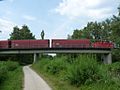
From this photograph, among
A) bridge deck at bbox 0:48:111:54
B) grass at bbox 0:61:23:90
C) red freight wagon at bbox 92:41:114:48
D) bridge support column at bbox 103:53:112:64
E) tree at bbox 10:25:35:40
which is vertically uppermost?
tree at bbox 10:25:35:40

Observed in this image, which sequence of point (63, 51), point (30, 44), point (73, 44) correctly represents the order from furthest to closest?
point (30, 44)
point (73, 44)
point (63, 51)

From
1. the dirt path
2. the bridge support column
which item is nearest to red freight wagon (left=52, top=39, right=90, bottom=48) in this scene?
the bridge support column

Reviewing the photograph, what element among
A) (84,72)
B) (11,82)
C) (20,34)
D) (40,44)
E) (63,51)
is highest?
(20,34)

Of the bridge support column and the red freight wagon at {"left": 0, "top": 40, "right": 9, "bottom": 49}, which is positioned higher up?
the red freight wagon at {"left": 0, "top": 40, "right": 9, "bottom": 49}

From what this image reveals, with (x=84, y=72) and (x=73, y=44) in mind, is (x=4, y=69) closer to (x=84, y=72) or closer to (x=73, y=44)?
(x=84, y=72)

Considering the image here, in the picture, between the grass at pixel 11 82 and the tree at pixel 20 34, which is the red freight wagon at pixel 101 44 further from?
the grass at pixel 11 82

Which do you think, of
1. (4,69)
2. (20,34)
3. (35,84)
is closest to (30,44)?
(20,34)

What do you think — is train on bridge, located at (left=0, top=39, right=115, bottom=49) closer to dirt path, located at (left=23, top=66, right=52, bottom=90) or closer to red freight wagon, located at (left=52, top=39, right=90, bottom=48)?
red freight wagon, located at (left=52, top=39, right=90, bottom=48)

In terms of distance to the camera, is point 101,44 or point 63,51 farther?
point 101,44

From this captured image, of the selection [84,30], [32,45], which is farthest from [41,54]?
[84,30]

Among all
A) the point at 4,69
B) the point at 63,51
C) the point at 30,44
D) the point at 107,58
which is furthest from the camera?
the point at 107,58

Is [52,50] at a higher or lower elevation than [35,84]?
higher

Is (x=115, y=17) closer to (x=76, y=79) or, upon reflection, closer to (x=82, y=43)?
(x=82, y=43)

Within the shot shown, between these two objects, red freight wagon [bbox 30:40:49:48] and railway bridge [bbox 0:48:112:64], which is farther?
red freight wagon [bbox 30:40:49:48]
